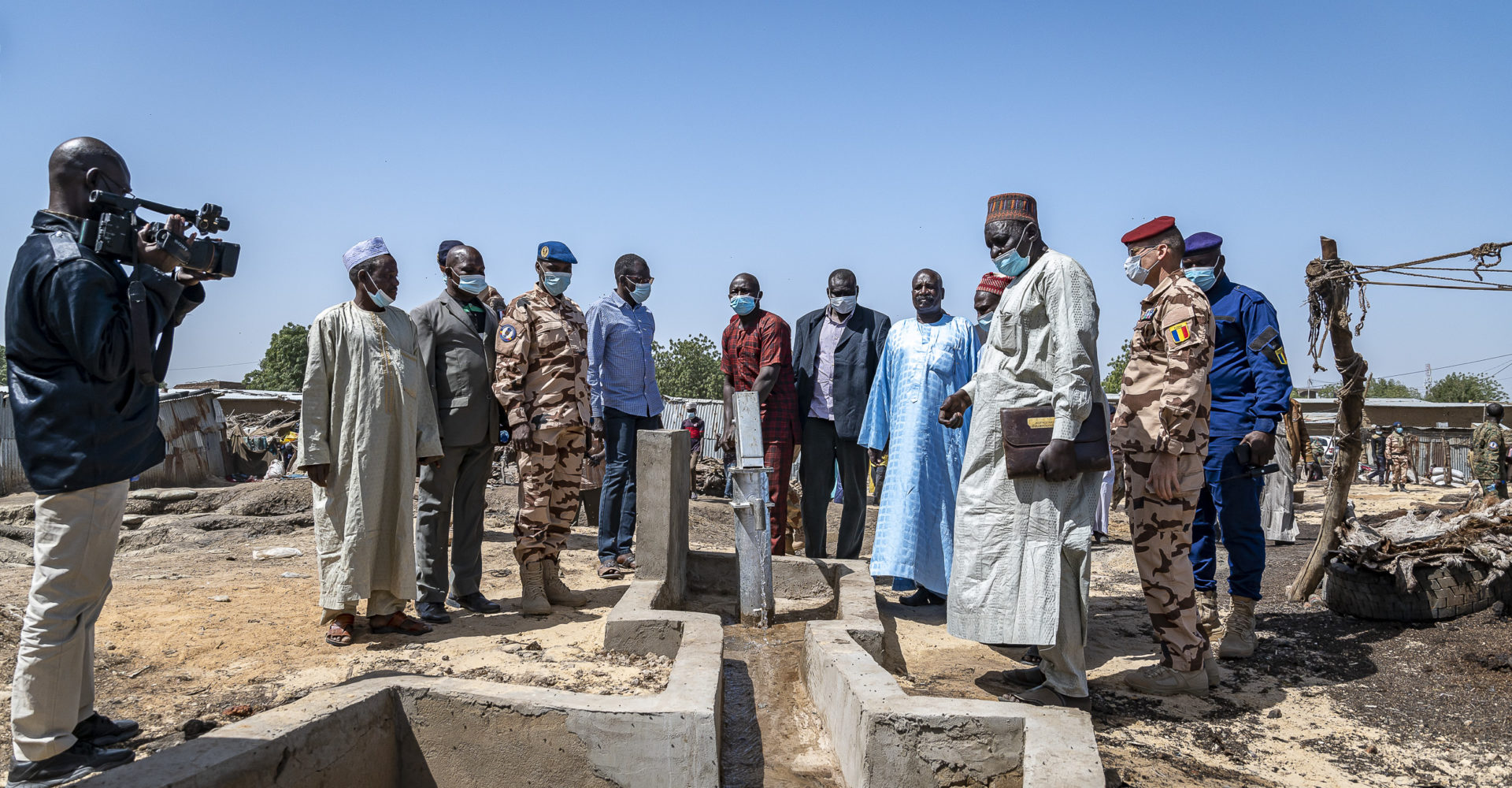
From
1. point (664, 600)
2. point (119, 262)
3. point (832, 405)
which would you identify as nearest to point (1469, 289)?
point (832, 405)

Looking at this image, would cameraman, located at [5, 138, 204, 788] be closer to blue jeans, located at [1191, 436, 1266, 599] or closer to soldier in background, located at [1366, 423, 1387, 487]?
blue jeans, located at [1191, 436, 1266, 599]

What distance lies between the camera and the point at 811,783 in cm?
296

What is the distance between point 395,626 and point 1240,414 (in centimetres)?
437

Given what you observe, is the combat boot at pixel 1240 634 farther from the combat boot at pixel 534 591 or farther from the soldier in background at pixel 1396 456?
the soldier in background at pixel 1396 456

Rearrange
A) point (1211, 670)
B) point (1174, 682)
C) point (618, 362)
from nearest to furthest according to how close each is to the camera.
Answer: point (1174, 682) < point (1211, 670) < point (618, 362)

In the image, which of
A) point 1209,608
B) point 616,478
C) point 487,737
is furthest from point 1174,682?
point 616,478

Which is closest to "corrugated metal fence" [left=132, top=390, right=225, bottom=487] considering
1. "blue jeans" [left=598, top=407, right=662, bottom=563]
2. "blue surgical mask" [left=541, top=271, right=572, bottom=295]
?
"blue jeans" [left=598, top=407, right=662, bottom=563]

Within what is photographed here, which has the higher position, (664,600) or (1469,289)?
(1469,289)

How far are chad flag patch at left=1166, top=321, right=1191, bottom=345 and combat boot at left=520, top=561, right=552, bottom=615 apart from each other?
3396mm

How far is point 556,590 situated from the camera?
5.10 m

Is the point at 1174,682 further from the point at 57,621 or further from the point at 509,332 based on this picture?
the point at 57,621

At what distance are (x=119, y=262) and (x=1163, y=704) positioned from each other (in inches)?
168

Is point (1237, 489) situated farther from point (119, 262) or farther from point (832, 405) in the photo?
point (119, 262)

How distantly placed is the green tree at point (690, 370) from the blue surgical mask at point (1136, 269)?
39.5m
